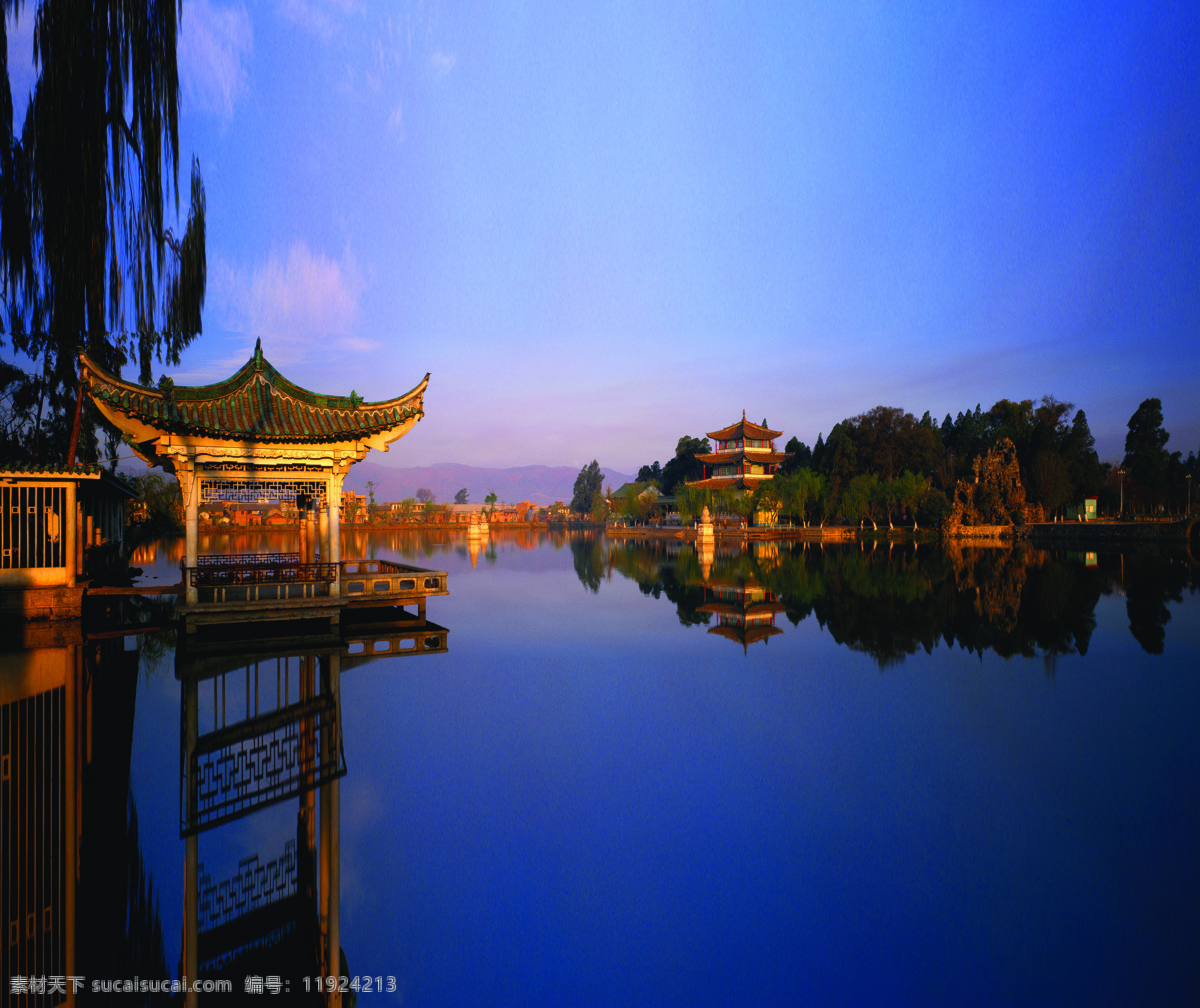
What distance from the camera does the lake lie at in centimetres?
344

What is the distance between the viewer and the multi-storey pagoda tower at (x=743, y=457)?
54812 mm

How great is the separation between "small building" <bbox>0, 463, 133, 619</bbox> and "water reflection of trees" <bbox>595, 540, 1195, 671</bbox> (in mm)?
11159

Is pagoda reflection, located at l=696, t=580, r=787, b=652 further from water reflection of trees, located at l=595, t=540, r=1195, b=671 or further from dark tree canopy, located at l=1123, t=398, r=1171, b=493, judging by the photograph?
dark tree canopy, located at l=1123, t=398, r=1171, b=493

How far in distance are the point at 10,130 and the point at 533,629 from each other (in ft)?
33.7

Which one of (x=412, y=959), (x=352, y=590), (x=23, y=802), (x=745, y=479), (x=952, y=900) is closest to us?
(x=412, y=959)

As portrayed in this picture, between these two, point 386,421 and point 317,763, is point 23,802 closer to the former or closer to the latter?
point 317,763

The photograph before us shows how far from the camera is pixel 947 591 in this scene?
17688 millimetres

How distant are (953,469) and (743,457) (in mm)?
15427

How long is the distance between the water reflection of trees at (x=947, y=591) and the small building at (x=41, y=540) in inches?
439

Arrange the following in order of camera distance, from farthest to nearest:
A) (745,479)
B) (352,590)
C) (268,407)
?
(745,479)
(352,590)
(268,407)

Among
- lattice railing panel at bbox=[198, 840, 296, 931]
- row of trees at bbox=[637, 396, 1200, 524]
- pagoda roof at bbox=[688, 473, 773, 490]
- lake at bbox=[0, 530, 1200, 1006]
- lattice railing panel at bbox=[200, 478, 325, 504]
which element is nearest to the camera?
lake at bbox=[0, 530, 1200, 1006]

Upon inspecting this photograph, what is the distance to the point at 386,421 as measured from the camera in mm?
11180

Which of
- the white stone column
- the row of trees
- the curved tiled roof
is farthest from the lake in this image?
the row of trees

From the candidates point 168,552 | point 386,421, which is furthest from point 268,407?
point 168,552
